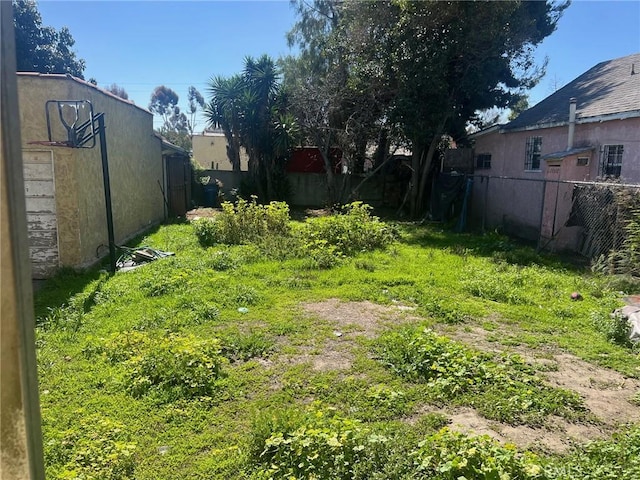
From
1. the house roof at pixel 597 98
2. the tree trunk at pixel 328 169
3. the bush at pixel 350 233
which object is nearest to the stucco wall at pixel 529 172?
the house roof at pixel 597 98

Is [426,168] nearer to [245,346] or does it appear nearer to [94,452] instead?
[245,346]

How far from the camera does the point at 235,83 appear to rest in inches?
749

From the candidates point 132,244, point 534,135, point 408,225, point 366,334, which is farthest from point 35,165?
point 534,135

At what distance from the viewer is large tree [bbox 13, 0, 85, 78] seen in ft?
64.0

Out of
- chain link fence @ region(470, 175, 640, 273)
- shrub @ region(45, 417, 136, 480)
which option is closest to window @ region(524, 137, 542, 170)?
chain link fence @ region(470, 175, 640, 273)

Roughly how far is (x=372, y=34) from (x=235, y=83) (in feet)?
21.5

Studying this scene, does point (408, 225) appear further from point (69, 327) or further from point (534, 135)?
point (69, 327)

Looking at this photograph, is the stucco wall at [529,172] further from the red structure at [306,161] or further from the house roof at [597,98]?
the red structure at [306,161]

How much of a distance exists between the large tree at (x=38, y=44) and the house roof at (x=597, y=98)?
20.0 m

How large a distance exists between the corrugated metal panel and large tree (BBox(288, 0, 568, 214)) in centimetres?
1055

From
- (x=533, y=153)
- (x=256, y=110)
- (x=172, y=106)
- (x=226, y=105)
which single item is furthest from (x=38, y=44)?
(x=172, y=106)

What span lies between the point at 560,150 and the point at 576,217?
3.02 meters

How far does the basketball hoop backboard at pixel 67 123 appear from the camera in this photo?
760 centimetres

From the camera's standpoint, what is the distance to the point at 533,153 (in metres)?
13.7
